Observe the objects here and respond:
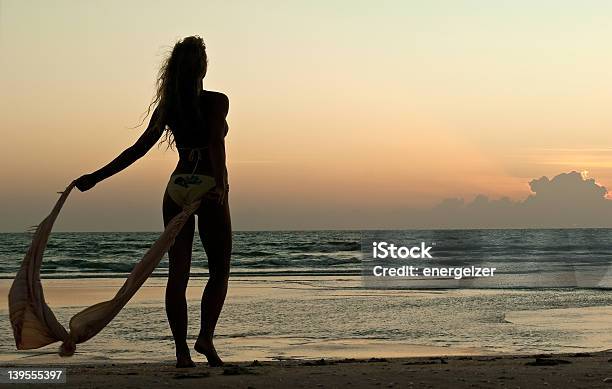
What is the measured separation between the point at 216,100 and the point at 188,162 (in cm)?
40

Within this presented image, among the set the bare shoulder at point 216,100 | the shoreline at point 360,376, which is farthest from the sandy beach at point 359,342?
the bare shoulder at point 216,100

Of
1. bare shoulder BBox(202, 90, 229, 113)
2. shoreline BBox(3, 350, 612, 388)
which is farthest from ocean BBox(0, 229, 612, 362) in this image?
bare shoulder BBox(202, 90, 229, 113)

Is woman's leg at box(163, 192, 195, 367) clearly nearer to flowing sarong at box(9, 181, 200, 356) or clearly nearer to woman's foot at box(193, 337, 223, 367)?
woman's foot at box(193, 337, 223, 367)

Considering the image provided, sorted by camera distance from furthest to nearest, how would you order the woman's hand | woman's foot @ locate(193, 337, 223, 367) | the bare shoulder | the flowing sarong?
woman's foot @ locate(193, 337, 223, 367) < the bare shoulder < the woman's hand < the flowing sarong

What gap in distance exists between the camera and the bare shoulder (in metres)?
5.40

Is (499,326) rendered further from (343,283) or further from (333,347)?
(343,283)

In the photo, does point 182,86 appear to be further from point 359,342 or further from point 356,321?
point 356,321

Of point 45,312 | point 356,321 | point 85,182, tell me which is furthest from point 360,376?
point 356,321

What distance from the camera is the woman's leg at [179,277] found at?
5426 millimetres

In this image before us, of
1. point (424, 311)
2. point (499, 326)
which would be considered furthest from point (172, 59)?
point (424, 311)

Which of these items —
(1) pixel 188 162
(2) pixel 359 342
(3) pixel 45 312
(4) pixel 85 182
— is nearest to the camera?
(3) pixel 45 312

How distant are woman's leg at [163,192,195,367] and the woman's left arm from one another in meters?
0.29

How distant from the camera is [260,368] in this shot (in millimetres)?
5691

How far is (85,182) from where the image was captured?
528 centimetres
